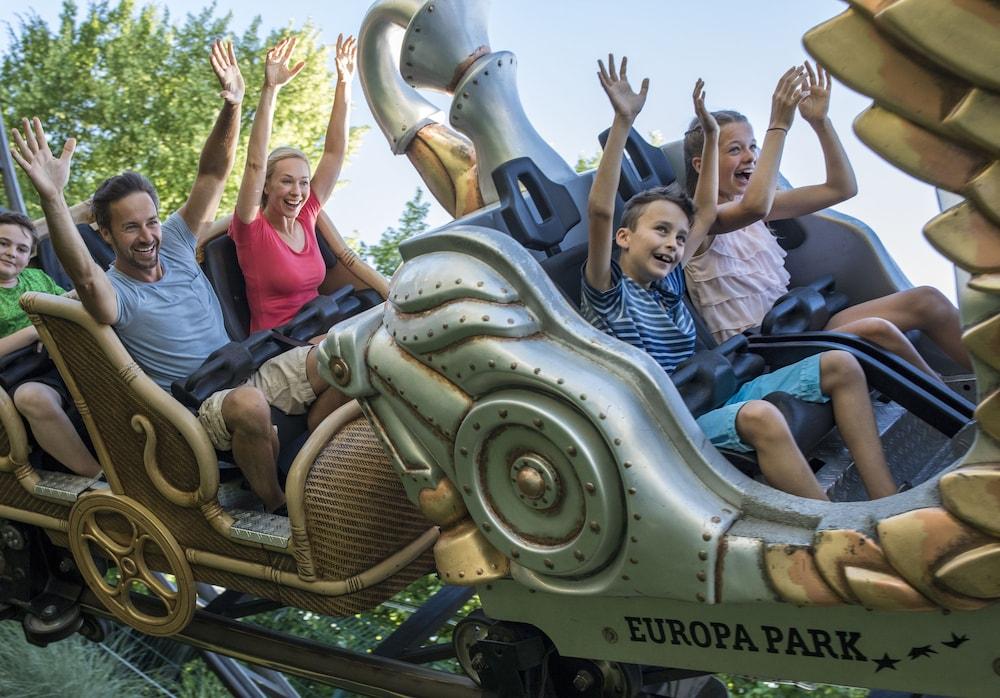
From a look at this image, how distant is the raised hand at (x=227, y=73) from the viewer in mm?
2752

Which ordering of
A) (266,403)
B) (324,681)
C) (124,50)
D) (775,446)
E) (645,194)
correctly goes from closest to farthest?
(775,446) → (645,194) → (266,403) → (324,681) → (124,50)

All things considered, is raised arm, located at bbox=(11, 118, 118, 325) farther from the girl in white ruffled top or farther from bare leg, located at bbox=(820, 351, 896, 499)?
bare leg, located at bbox=(820, 351, 896, 499)

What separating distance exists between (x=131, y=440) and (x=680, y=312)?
1.17 m

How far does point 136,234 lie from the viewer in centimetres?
270

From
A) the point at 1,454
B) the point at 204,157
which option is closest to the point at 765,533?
the point at 204,157

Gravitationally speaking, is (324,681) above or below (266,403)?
below

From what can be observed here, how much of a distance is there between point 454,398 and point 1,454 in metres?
1.43

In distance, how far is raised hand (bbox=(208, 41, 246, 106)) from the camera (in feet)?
9.03

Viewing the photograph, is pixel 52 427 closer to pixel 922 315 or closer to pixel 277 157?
pixel 277 157

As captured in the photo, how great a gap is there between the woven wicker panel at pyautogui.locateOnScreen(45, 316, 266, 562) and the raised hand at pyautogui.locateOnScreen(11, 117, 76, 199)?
10.7 inches

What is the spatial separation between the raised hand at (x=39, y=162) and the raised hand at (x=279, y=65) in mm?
565

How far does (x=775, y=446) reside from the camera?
1906 mm

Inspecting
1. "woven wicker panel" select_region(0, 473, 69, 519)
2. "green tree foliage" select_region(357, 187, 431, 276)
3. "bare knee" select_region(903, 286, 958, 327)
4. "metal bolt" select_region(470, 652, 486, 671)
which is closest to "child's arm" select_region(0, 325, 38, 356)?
"woven wicker panel" select_region(0, 473, 69, 519)

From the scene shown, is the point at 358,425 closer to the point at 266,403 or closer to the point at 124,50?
the point at 266,403
